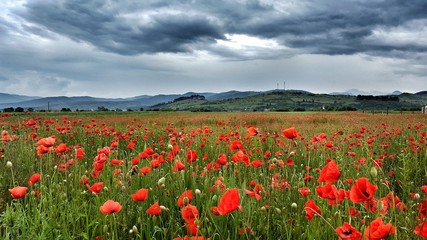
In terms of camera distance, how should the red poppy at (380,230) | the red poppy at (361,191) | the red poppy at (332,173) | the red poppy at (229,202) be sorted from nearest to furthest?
the red poppy at (380,230) → the red poppy at (361,191) → the red poppy at (229,202) → the red poppy at (332,173)

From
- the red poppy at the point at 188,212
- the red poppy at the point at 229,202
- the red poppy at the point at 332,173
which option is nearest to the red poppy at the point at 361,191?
the red poppy at the point at 332,173

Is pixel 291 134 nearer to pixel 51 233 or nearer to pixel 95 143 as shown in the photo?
pixel 51 233

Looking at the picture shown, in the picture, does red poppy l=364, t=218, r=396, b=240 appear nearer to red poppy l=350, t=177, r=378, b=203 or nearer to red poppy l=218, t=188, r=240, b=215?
red poppy l=350, t=177, r=378, b=203

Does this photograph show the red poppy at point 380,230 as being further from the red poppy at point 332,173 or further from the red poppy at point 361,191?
the red poppy at point 332,173

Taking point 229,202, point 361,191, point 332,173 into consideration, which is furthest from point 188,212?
point 361,191

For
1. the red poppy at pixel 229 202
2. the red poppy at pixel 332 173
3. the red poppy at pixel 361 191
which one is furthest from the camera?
the red poppy at pixel 332 173

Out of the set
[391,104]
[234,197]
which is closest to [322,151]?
[234,197]

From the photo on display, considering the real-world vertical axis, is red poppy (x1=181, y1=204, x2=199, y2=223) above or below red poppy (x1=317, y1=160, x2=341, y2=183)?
below

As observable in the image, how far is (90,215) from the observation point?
3.17 meters

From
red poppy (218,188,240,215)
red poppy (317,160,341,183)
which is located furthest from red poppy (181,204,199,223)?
red poppy (317,160,341,183)

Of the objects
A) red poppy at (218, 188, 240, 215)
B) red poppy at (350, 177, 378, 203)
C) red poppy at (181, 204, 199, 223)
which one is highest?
red poppy at (350, 177, 378, 203)

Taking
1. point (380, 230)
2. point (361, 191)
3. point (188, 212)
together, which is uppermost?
point (361, 191)

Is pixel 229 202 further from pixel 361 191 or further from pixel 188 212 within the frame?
pixel 361 191

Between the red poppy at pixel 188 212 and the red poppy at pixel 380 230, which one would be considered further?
the red poppy at pixel 188 212
